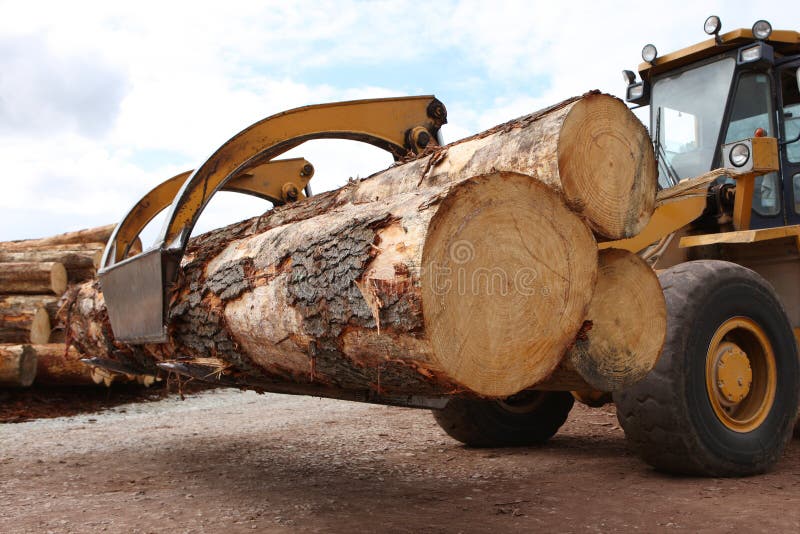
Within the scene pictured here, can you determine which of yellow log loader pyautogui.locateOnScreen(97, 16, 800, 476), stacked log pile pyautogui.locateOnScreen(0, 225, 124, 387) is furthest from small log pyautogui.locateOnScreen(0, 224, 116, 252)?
yellow log loader pyautogui.locateOnScreen(97, 16, 800, 476)

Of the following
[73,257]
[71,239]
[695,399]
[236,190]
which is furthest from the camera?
[71,239]

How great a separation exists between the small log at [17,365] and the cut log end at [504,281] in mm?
7831

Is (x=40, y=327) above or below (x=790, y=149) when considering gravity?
below

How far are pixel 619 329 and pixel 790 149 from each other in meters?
3.55

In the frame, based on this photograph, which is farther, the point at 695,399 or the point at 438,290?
the point at 695,399

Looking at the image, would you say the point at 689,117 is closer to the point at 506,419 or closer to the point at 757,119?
the point at 757,119

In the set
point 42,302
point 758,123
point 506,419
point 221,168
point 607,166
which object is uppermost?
point 758,123

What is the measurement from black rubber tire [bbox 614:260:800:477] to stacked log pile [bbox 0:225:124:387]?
22.8 feet

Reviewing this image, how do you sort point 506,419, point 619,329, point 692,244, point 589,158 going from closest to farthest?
1. point 589,158
2. point 619,329
3. point 692,244
4. point 506,419

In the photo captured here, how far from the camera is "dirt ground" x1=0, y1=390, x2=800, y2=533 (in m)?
3.54

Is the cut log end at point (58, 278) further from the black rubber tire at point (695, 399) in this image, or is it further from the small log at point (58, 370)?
the black rubber tire at point (695, 399)

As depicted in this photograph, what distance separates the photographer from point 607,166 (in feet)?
10.2

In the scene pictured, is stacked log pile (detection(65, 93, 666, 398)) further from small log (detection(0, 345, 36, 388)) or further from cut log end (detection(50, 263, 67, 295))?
cut log end (detection(50, 263, 67, 295))

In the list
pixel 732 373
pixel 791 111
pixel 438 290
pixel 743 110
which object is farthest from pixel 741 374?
pixel 438 290
